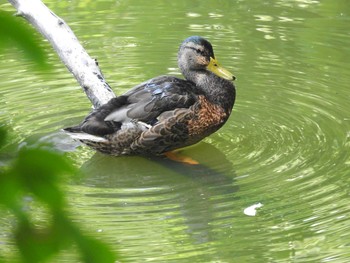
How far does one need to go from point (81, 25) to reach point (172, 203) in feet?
15.2

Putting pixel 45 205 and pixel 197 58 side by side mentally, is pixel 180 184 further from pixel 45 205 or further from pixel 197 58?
pixel 45 205

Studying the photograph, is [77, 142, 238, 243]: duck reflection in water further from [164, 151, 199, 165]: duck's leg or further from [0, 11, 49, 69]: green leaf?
[0, 11, 49, 69]: green leaf

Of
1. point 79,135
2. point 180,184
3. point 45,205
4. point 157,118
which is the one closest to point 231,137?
point 157,118

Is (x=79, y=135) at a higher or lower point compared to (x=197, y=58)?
lower

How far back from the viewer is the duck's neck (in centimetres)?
611

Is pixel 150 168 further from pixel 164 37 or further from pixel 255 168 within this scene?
pixel 164 37

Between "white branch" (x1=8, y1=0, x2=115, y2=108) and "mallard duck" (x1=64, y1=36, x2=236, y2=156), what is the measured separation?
33 cm

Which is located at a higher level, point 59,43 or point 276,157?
point 59,43

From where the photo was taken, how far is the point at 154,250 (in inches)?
176

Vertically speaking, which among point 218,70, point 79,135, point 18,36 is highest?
point 18,36

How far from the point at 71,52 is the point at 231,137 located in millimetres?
1398

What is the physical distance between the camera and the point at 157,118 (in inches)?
227

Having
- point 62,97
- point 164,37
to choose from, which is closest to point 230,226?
point 62,97

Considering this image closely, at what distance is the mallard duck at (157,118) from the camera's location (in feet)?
18.9
